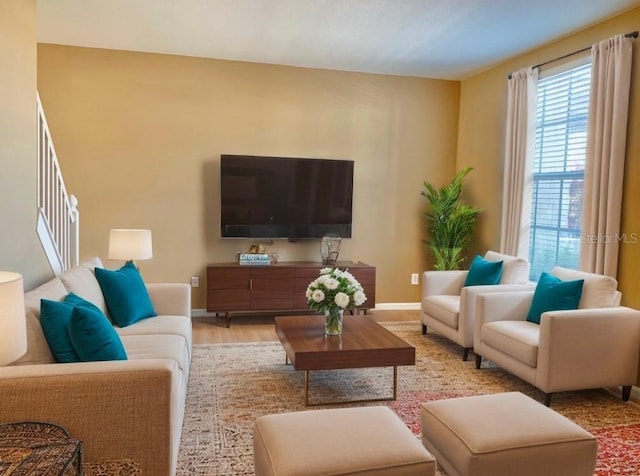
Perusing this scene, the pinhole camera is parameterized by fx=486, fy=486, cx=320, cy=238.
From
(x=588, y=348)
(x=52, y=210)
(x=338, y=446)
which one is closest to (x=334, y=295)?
(x=338, y=446)

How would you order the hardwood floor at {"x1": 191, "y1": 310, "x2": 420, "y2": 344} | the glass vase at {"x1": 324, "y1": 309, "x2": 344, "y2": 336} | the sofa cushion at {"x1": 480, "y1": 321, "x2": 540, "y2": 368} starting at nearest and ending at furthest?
the sofa cushion at {"x1": 480, "y1": 321, "x2": 540, "y2": 368} → the glass vase at {"x1": 324, "y1": 309, "x2": 344, "y2": 336} → the hardwood floor at {"x1": 191, "y1": 310, "x2": 420, "y2": 344}

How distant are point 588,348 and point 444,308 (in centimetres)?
137

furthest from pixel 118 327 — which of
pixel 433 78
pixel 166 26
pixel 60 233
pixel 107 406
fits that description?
pixel 433 78

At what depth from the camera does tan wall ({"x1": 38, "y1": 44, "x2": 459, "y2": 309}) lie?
5012 millimetres

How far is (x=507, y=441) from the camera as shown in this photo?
1.91 metres

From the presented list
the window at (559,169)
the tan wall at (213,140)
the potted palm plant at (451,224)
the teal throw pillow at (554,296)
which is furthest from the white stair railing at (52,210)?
the window at (559,169)

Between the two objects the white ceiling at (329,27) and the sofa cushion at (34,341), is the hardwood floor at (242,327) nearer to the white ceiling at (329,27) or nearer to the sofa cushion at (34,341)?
the sofa cushion at (34,341)

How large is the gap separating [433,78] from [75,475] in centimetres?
555

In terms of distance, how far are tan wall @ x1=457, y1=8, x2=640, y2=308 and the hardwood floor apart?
130cm

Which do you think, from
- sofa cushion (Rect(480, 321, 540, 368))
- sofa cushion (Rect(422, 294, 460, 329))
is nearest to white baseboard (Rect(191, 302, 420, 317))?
sofa cushion (Rect(422, 294, 460, 329))

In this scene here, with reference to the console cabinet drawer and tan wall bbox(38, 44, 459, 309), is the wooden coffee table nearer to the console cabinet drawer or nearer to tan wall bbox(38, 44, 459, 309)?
the console cabinet drawer

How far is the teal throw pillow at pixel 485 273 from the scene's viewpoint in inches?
173

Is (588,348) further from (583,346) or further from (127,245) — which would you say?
(127,245)

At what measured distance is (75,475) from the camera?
160 centimetres
